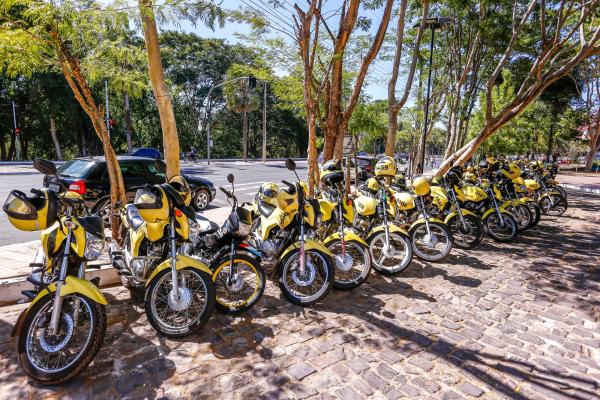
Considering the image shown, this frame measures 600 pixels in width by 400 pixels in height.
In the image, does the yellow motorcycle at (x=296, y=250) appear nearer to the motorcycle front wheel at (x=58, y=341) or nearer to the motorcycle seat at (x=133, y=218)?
the motorcycle seat at (x=133, y=218)

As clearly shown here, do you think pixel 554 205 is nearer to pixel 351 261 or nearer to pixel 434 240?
pixel 434 240

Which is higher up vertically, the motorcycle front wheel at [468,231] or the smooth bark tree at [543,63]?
the smooth bark tree at [543,63]

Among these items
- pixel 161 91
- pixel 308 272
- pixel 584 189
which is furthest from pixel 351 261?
pixel 584 189

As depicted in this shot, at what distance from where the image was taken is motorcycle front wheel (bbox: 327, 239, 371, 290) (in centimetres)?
475

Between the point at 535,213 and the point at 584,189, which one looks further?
the point at 584,189

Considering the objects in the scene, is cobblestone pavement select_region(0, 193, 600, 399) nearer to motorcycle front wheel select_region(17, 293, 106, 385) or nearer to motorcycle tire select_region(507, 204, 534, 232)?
motorcycle front wheel select_region(17, 293, 106, 385)

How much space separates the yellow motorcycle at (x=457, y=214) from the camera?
6852 mm

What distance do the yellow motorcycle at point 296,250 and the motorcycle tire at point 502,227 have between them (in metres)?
4.71

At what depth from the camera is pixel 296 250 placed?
4.28m

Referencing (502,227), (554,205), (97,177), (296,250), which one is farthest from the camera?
(554,205)

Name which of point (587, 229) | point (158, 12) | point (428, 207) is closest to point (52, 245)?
point (158, 12)

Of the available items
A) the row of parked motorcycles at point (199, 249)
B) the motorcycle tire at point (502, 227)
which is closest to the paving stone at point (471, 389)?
the row of parked motorcycles at point (199, 249)

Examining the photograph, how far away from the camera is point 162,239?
150 inches

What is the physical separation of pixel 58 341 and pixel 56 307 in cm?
37
